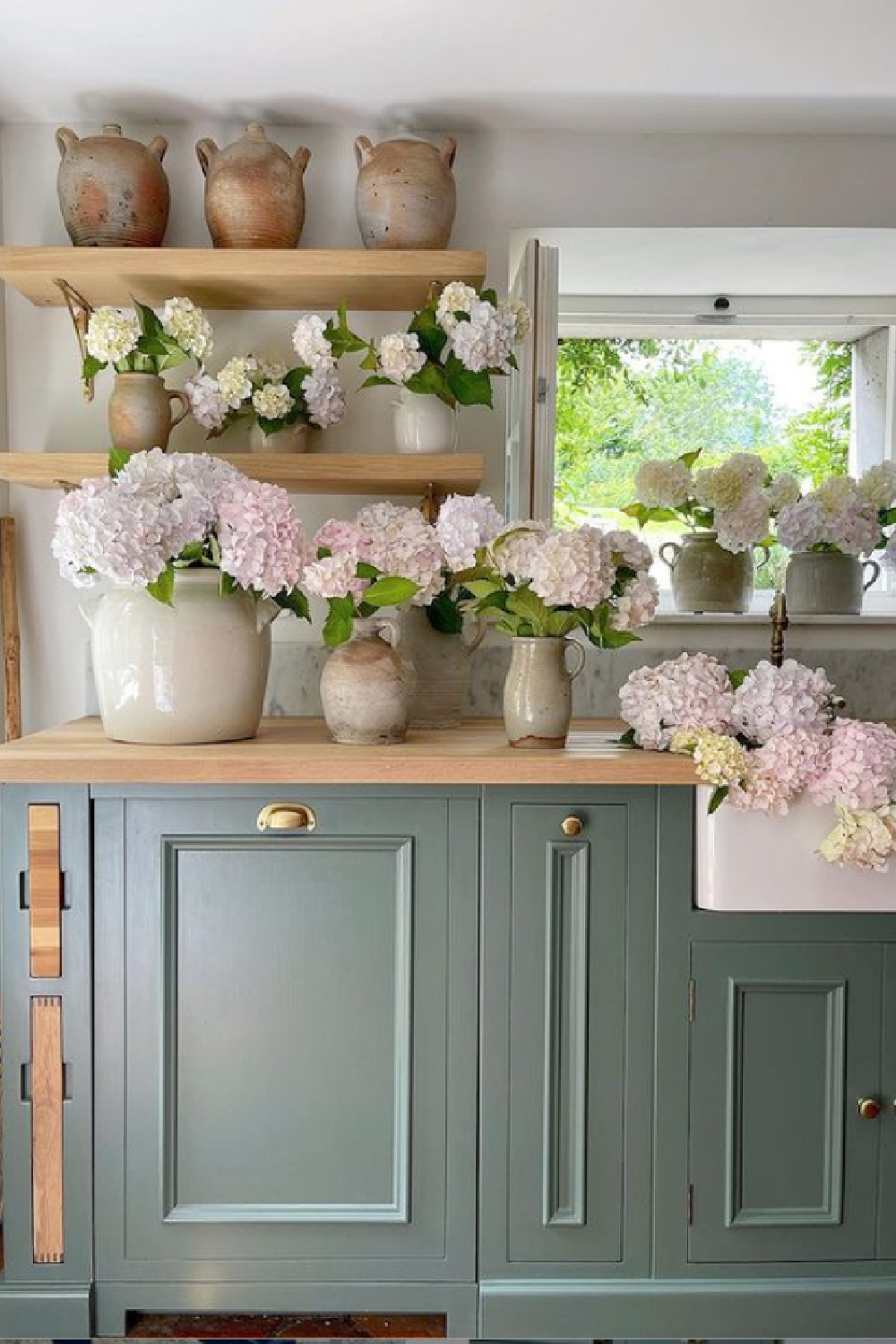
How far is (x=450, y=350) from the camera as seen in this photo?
7.22 feet

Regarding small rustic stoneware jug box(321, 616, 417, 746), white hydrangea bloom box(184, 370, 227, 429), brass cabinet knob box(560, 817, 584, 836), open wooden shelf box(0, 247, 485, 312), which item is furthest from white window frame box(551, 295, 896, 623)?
brass cabinet knob box(560, 817, 584, 836)

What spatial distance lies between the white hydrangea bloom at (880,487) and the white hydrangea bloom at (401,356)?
1.01 metres

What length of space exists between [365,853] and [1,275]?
1.28m

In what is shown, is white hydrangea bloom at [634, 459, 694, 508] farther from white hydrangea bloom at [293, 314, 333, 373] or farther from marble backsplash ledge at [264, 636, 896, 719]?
white hydrangea bloom at [293, 314, 333, 373]

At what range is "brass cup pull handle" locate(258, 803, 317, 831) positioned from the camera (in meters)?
1.81

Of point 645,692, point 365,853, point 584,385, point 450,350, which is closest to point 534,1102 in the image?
point 365,853

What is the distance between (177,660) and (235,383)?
612 mm

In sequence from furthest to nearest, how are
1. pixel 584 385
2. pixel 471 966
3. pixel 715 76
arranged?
pixel 584 385 → pixel 715 76 → pixel 471 966

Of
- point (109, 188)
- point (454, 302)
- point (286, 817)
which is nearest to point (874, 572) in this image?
point (454, 302)

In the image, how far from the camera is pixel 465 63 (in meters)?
2.15

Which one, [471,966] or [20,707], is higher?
[20,707]

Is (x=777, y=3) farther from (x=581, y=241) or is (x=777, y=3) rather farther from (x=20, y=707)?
(x=20, y=707)

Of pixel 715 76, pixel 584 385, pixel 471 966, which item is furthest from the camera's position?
pixel 584 385

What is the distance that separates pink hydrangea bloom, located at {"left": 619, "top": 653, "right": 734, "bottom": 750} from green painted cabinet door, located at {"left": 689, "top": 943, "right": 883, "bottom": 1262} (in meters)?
0.34
